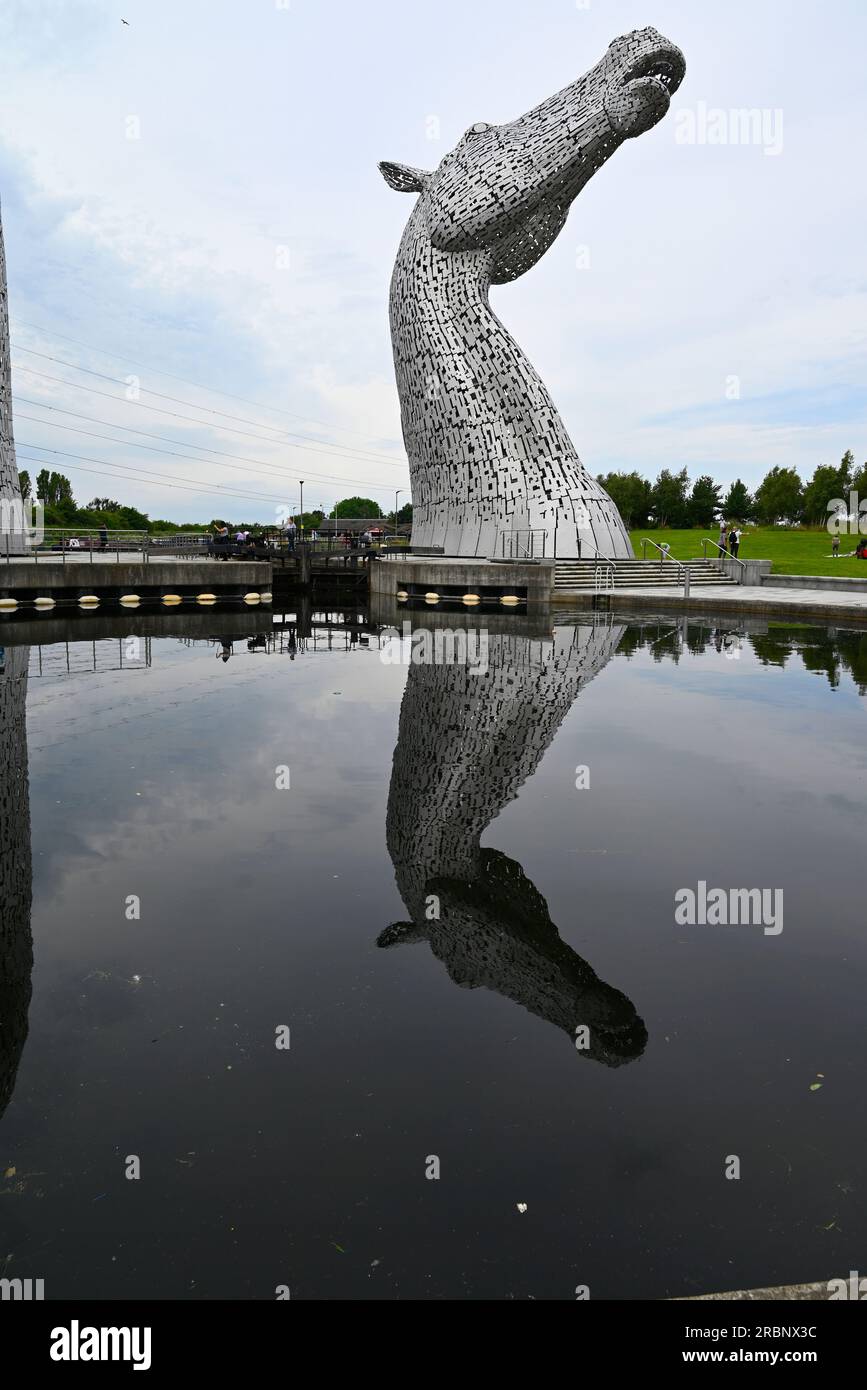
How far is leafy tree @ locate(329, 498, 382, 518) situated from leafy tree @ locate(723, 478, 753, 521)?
73.6 meters

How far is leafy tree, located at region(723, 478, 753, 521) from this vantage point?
82.5m

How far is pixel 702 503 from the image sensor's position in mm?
79625

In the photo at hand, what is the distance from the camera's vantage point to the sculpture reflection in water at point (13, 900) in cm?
357

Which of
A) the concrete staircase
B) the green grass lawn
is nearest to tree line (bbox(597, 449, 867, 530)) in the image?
the green grass lawn

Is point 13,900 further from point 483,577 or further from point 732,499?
point 732,499

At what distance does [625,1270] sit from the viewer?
2.44m

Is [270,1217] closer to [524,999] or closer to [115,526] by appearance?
[524,999]

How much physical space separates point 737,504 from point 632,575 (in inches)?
2468

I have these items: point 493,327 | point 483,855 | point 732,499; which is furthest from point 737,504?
point 483,855

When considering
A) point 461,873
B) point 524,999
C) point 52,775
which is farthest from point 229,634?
point 524,999

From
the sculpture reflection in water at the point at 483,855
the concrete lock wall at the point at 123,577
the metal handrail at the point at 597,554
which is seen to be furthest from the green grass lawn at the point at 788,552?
the sculpture reflection in water at the point at 483,855

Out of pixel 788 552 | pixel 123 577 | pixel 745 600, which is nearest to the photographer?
pixel 745 600

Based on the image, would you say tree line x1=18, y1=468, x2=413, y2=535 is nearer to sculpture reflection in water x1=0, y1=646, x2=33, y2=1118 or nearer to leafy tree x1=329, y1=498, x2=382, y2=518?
leafy tree x1=329, y1=498, x2=382, y2=518

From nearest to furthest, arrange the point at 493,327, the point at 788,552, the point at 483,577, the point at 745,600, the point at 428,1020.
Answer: the point at 428,1020
the point at 745,600
the point at 483,577
the point at 493,327
the point at 788,552
